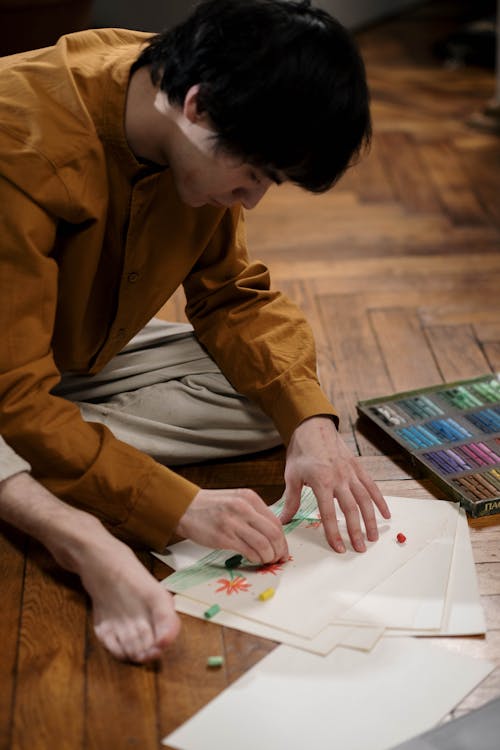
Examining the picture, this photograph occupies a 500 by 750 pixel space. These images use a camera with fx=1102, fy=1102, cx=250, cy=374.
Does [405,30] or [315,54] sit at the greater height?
[315,54]

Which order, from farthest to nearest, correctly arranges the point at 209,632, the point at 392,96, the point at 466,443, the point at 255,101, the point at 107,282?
1. the point at 392,96
2. the point at 466,443
3. the point at 107,282
4. the point at 209,632
5. the point at 255,101

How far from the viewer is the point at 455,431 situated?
1623 mm

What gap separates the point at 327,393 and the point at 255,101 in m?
0.80

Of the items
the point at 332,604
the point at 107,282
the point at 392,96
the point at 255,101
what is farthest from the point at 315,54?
the point at 392,96

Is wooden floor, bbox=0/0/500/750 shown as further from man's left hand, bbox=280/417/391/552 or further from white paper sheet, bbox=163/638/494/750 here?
man's left hand, bbox=280/417/391/552

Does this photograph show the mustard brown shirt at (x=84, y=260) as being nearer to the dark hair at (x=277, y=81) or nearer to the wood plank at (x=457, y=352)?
the dark hair at (x=277, y=81)

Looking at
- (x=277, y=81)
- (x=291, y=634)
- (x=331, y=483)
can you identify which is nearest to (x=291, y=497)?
(x=331, y=483)

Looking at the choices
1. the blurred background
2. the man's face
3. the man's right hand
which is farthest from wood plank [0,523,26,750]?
the blurred background

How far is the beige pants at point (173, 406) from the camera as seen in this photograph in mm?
1519

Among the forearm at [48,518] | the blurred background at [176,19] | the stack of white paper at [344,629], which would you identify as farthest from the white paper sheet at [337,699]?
the blurred background at [176,19]

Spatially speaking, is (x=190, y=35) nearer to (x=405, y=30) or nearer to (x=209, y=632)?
(x=209, y=632)

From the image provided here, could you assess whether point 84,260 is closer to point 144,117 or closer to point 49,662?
point 144,117

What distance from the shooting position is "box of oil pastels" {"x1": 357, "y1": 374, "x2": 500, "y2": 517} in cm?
148

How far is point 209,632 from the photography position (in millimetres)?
1226
